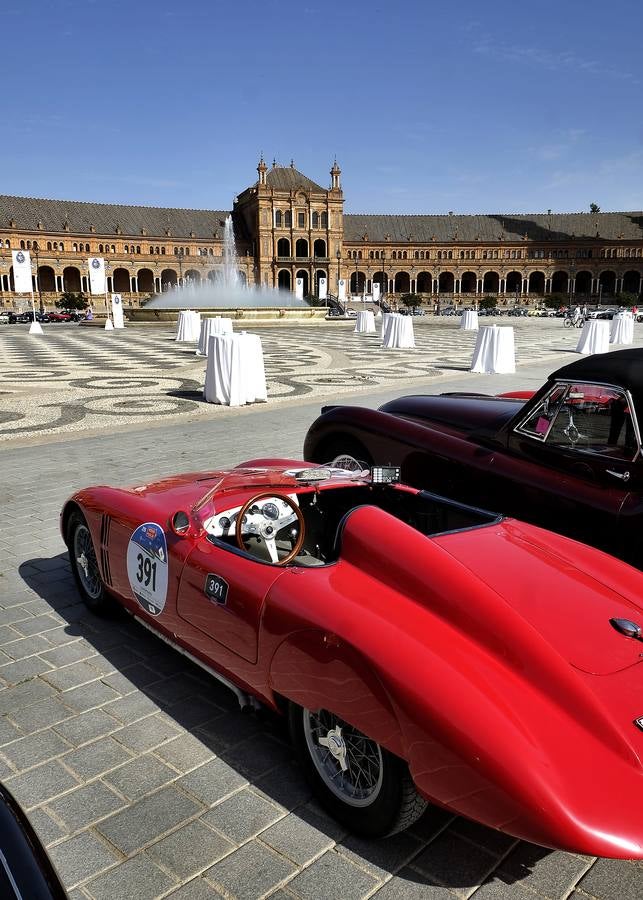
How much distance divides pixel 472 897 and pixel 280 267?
101 metres

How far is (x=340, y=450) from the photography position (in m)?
5.88

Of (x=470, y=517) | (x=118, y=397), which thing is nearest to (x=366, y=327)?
(x=118, y=397)

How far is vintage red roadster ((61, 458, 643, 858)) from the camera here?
1956mm

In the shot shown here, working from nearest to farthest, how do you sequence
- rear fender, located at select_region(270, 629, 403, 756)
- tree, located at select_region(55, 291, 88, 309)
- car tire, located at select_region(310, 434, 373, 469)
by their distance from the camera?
rear fender, located at select_region(270, 629, 403, 756) < car tire, located at select_region(310, 434, 373, 469) < tree, located at select_region(55, 291, 88, 309)

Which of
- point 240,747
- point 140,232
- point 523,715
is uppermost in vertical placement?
point 140,232

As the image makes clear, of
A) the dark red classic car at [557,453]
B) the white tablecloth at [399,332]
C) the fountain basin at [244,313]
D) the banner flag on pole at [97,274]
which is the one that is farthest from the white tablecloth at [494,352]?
the banner flag on pole at [97,274]

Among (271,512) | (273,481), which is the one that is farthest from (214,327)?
(271,512)

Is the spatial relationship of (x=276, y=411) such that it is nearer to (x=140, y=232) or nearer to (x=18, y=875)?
(x=18, y=875)

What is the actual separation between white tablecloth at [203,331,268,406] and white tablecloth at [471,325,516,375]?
23.6ft

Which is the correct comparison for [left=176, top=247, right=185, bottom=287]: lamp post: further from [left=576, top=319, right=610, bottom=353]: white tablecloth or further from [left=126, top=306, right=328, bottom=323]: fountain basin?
[left=576, top=319, right=610, bottom=353]: white tablecloth

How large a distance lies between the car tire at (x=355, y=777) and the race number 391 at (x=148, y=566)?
3.38 feet

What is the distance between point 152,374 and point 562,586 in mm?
15338

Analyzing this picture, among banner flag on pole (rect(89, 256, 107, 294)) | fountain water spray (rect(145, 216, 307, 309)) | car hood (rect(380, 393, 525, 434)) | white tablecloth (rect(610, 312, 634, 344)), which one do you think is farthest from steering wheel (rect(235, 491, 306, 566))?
fountain water spray (rect(145, 216, 307, 309))

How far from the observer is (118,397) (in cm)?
1312
